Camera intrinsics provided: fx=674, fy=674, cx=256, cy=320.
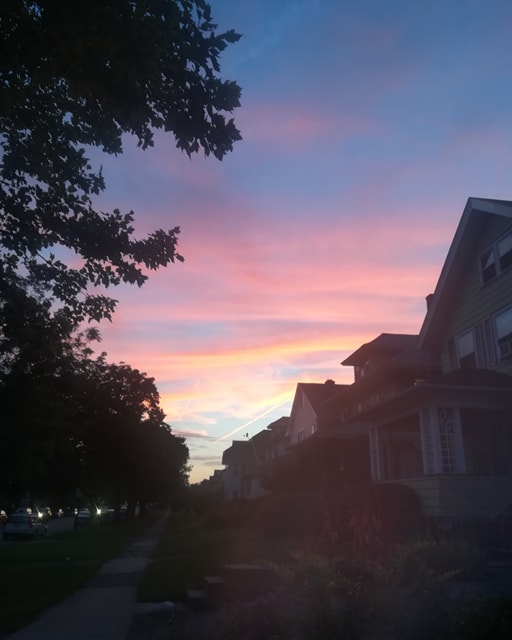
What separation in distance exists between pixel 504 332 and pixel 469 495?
17.2ft

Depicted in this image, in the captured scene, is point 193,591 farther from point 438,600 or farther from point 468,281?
point 468,281

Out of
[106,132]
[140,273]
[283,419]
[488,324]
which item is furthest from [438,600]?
[283,419]

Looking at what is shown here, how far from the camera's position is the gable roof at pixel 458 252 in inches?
780

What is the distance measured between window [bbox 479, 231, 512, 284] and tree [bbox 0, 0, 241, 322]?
13350 mm

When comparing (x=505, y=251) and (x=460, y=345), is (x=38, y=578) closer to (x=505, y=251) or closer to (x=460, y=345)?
(x=460, y=345)

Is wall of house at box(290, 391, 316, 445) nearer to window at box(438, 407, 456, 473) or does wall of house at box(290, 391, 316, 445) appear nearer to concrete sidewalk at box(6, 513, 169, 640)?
window at box(438, 407, 456, 473)

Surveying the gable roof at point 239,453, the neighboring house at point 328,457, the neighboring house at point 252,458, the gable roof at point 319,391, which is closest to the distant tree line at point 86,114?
Result: the neighboring house at point 328,457

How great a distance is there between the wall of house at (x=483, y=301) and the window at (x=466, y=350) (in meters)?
0.23

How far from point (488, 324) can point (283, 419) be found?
145ft

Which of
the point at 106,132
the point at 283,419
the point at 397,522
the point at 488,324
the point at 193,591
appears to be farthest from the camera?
the point at 283,419

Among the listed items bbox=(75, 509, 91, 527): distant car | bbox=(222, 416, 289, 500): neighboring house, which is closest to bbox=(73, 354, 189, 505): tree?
bbox=(75, 509, 91, 527): distant car

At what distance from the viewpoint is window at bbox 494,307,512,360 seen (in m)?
19.4

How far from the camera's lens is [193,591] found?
11.0 metres

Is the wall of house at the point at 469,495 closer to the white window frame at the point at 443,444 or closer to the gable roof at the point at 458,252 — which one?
the white window frame at the point at 443,444
